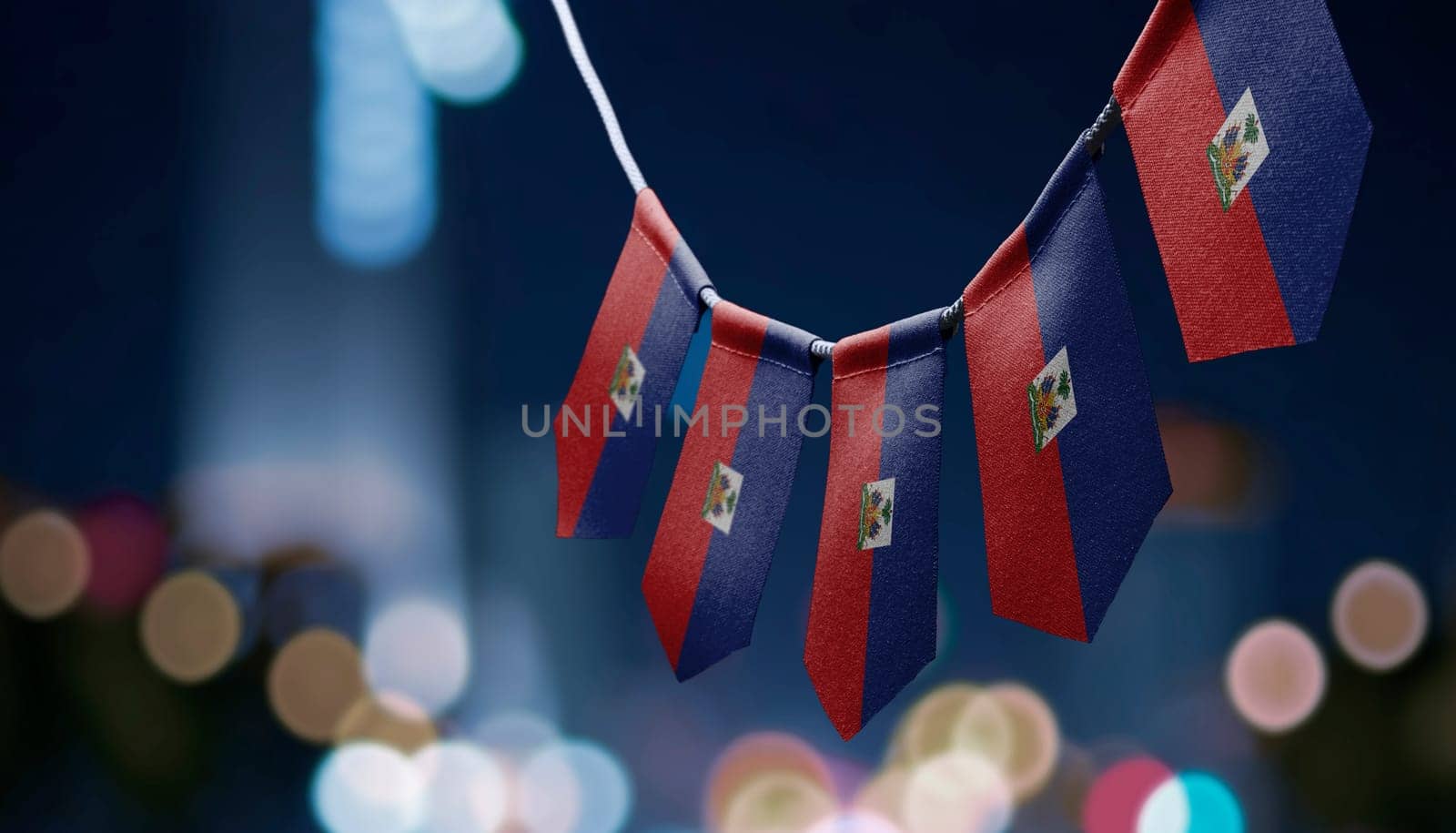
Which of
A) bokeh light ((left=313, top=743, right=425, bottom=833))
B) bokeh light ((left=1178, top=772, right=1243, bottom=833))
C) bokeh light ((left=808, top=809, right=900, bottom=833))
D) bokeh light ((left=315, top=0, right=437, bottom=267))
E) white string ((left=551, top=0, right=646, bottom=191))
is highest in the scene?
bokeh light ((left=315, top=0, right=437, bottom=267))

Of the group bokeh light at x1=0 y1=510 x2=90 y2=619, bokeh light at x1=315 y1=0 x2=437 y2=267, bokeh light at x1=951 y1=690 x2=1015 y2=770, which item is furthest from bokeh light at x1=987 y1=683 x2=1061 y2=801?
bokeh light at x1=0 y1=510 x2=90 y2=619

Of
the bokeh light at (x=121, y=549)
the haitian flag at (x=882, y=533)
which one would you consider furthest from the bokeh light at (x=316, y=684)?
the haitian flag at (x=882, y=533)

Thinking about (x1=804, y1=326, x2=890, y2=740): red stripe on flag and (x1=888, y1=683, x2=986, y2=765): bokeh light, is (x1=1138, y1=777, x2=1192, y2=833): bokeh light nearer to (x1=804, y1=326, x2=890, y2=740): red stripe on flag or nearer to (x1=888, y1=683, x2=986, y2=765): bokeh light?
(x1=888, y1=683, x2=986, y2=765): bokeh light

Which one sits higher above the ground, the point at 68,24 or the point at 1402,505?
the point at 68,24

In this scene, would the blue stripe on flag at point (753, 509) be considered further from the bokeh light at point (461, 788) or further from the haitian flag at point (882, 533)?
the bokeh light at point (461, 788)

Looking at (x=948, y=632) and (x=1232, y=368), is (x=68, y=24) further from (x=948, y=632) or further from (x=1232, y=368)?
(x=1232, y=368)

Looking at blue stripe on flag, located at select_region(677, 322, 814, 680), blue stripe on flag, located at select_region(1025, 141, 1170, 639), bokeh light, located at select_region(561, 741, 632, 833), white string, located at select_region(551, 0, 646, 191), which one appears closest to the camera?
blue stripe on flag, located at select_region(1025, 141, 1170, 639)

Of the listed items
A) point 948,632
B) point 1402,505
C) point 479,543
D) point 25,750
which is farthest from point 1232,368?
point 25,750
